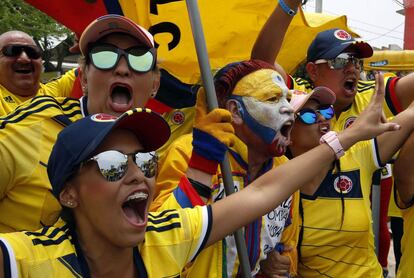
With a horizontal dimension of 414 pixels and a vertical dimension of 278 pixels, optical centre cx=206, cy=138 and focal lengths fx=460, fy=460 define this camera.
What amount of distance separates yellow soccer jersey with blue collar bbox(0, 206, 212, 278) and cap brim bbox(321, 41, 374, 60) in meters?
1.82

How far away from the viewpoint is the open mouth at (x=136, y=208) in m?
1.56

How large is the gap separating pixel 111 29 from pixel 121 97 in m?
0.33

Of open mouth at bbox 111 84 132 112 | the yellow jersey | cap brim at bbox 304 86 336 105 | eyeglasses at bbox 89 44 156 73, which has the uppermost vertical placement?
eyeglasses at bbox 89 44 156 73

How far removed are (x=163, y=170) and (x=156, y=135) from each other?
Answer: 1.84 ft

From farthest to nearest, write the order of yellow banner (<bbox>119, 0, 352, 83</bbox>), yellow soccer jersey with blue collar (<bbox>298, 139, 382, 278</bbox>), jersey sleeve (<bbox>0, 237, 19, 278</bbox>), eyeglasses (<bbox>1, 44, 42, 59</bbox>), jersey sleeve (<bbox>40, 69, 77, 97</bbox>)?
jersey sleeve (<bbox>40, 69, 77, 97</bbox>), eyeglasses (<bbox>1, 44, 42, 59</bbox>), yellow banner (<bbox>119, 0, 352, 83</bbox>), yellow soccer jersey with blue collar (<bbox>298, 139, 382, 278</bbox>), jersey sleeve (<bbox>0, 237, 19, 278</bbox>)

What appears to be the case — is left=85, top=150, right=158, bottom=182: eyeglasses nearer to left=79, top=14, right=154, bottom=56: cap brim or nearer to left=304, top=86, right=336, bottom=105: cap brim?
left=79, top=14, right=154, bottom=56: cap brim

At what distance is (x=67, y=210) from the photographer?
65.2 inches

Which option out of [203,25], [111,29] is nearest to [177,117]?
[203,25]

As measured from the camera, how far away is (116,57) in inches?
87.2

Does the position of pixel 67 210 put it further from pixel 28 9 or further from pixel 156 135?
pixel 28 9

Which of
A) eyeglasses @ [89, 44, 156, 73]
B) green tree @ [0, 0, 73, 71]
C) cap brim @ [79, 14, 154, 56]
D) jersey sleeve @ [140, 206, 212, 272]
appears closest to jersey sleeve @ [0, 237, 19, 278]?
jersey sleeve @ [140, 206, 212, 272]

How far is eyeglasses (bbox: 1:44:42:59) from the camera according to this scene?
3510 millimetres

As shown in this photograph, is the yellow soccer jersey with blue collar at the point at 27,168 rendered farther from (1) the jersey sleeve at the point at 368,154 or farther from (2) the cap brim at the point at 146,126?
(1) the jersey sleeve at the point at 368,154

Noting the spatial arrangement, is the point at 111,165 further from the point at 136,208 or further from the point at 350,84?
the point at 350,84
